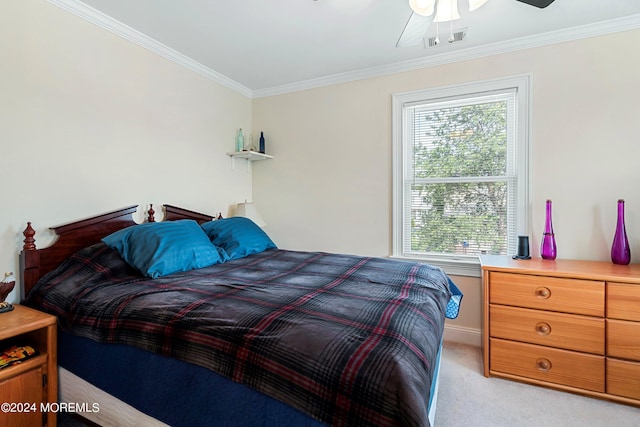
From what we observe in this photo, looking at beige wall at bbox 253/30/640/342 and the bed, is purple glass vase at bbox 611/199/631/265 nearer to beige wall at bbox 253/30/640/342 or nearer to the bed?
beige wall at bbox 253/30/640/342

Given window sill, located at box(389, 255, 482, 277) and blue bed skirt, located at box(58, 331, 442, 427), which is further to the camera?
window sill, located at box(389, 255, 482, 277)

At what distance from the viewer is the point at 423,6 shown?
1581 mm

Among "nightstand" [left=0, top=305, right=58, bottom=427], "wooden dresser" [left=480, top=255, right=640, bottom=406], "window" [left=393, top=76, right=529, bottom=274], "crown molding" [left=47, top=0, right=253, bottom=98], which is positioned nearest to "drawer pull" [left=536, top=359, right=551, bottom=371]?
"wooden dresser" [left=480, top=255, right=640, bottom=406]

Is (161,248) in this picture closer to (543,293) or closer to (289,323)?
(289,323)

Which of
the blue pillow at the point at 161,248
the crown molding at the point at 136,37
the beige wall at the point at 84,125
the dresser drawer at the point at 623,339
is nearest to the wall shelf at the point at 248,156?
the beige wall at the point at 84,125

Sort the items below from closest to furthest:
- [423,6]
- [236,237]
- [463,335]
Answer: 1. [423,6]
2. [236,237]
3. [463,335]

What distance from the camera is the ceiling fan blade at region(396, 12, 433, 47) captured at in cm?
167

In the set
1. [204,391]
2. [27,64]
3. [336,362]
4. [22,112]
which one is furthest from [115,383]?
[27,64]

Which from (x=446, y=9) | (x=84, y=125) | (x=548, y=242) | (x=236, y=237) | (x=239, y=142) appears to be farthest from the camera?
(x=239, y=142)

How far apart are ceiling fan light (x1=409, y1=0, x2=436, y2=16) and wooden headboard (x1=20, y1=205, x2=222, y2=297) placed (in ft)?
7.50

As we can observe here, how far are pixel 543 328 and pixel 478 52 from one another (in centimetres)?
218

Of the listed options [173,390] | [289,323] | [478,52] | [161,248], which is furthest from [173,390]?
[478,52]

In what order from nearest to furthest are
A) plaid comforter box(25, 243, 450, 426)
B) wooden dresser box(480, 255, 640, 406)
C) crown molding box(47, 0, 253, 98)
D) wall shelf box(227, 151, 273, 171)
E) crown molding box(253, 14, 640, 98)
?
plaid comforter box(25, 243, 450, 426), wooden dresser box(480, 255, 640, 406), crown molding box(47, 0, 253, 98), crown molding box(253, 14, 640, 98), wall shelf box(227, 151, 273, 171)

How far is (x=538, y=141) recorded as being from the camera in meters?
2.39
